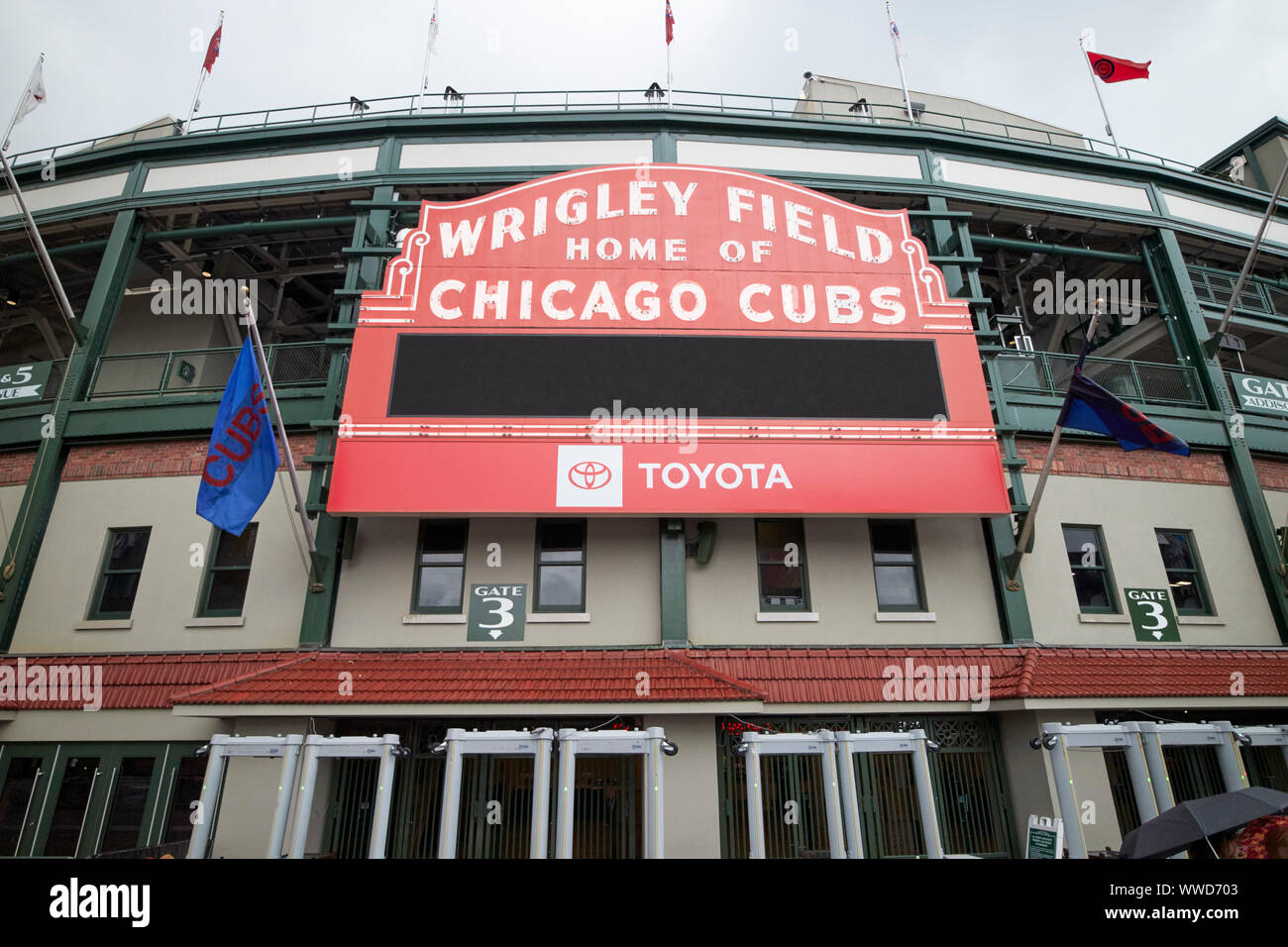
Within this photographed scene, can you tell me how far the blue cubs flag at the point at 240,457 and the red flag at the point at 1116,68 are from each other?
20299 millimetres

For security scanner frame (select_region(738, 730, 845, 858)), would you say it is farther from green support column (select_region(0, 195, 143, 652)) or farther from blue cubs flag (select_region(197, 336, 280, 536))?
green support column (select_region(0, 195, 143, 652))

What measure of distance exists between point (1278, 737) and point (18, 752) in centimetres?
1948

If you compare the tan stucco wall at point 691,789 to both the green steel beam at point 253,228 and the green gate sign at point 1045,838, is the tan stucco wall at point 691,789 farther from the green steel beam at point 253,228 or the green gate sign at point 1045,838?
the green steel beam at point 253,228

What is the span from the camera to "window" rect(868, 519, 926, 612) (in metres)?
12.9

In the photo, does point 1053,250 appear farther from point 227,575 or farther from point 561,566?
point 227,575

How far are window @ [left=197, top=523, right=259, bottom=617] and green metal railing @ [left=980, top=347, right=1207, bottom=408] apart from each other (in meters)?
14.8

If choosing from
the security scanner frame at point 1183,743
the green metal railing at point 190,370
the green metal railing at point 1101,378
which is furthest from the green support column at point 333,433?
the green metal railing at point 1101,378

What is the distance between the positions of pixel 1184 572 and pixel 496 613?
13170 mm

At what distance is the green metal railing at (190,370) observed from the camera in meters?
14.5

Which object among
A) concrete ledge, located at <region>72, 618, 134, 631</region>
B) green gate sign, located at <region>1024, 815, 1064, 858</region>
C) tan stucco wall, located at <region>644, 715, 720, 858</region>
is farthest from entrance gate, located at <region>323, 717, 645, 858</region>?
green gate sign, located at <region>1024, 815, 1064, 858</region>

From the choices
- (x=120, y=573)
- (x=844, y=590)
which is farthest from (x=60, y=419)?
(x=844, y=590)

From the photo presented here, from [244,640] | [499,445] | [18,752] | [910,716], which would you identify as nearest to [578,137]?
[499,445]
